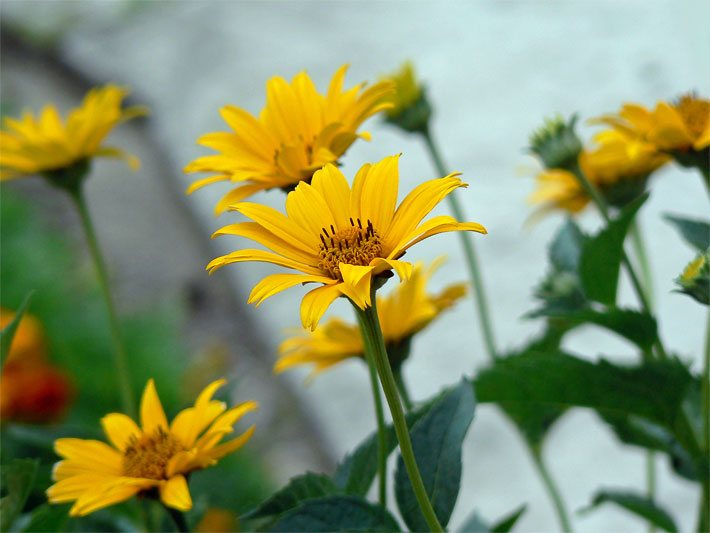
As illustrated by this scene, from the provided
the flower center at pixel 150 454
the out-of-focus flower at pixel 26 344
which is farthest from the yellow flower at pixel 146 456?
the out-of-focus flower at pixel 26 344

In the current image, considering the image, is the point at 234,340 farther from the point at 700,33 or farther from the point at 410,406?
the point at 410,406

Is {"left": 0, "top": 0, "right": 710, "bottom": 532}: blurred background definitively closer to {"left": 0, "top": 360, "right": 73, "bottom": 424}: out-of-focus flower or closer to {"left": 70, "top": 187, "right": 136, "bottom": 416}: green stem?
{"left": 0, "top": 360, "right": 73, "bottom": 424}: out-of-focus flower

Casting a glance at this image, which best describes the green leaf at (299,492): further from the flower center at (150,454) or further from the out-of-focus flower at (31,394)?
the out-of-focus flower at (31,394)

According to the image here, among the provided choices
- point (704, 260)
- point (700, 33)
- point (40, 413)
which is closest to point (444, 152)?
point (700, 33)

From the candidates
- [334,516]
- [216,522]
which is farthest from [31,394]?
A: [334,516]

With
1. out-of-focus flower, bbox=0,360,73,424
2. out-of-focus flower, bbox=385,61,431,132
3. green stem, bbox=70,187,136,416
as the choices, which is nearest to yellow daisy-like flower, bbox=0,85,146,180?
green stem, bbox=70,187,136,416

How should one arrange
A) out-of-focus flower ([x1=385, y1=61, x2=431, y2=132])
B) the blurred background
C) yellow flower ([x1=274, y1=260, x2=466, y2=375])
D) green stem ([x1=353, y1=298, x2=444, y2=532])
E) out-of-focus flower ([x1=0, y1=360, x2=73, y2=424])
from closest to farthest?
green stem ([x1=353, y1=298, x2=444, y2=532]) < yellow flower ([x1=274, y1=260, x2=466, y2=375]) < out-of-focus flower ([x1=385, y1=61, x2=431, y2=132]) < out-of-focus flower ([x1=0, y1=360, x2=73, y2=424]) < the blurred background
